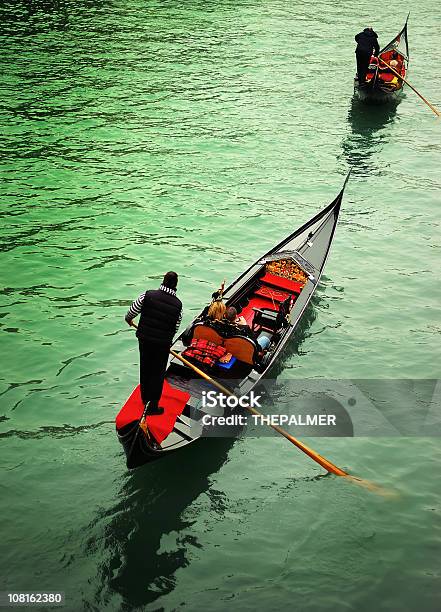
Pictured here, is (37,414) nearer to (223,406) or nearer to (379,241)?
(223,406)

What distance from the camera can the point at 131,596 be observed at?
4.62 m

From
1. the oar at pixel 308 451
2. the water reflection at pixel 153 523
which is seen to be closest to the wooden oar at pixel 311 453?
the oar at pixel 308 451

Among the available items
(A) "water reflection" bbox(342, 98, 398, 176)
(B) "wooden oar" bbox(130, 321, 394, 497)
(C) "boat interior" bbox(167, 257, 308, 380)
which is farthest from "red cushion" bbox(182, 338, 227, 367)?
(A) "water reflection" bbox(342, 98, 398, 176)

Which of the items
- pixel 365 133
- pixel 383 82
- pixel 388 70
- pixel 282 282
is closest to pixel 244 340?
pixel 282 282

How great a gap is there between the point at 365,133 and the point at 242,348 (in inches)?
366

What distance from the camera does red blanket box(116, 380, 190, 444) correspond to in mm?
5242

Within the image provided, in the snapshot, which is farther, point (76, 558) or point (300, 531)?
point (300, 531)

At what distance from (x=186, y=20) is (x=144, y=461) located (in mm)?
18435

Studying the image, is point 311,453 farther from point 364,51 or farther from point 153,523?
point 364,51

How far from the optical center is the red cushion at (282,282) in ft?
26.3

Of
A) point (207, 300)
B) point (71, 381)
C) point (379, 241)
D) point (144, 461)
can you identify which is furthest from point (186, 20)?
point (144, 461)

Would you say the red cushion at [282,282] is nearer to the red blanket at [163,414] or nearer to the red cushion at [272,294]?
the red cushion at [272,294]

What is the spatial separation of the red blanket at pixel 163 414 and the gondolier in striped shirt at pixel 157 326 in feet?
0.78

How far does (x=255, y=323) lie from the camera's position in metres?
7.28
